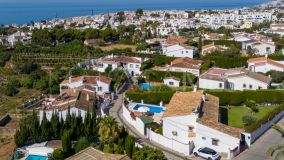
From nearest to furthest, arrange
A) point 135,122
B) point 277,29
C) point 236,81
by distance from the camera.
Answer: point 135,122, point 236,81, point 277,29

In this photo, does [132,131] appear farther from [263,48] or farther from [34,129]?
[263,48]

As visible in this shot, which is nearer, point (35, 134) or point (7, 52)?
point (35, 134)

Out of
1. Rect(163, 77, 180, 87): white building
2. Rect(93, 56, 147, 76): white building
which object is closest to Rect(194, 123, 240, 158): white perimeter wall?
Rect(163, 77, 180, 87): white building

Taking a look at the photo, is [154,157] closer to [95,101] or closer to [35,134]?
[35,134]

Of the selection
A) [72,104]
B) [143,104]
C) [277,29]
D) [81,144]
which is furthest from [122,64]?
[277,29]

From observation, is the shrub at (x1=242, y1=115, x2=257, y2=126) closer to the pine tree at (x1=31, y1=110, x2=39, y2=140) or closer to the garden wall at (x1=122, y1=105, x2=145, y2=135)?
the garden wall at (x1=122, y1=105, x2=145, y2=135)

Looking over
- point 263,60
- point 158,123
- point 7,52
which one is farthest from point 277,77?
point 7,52
